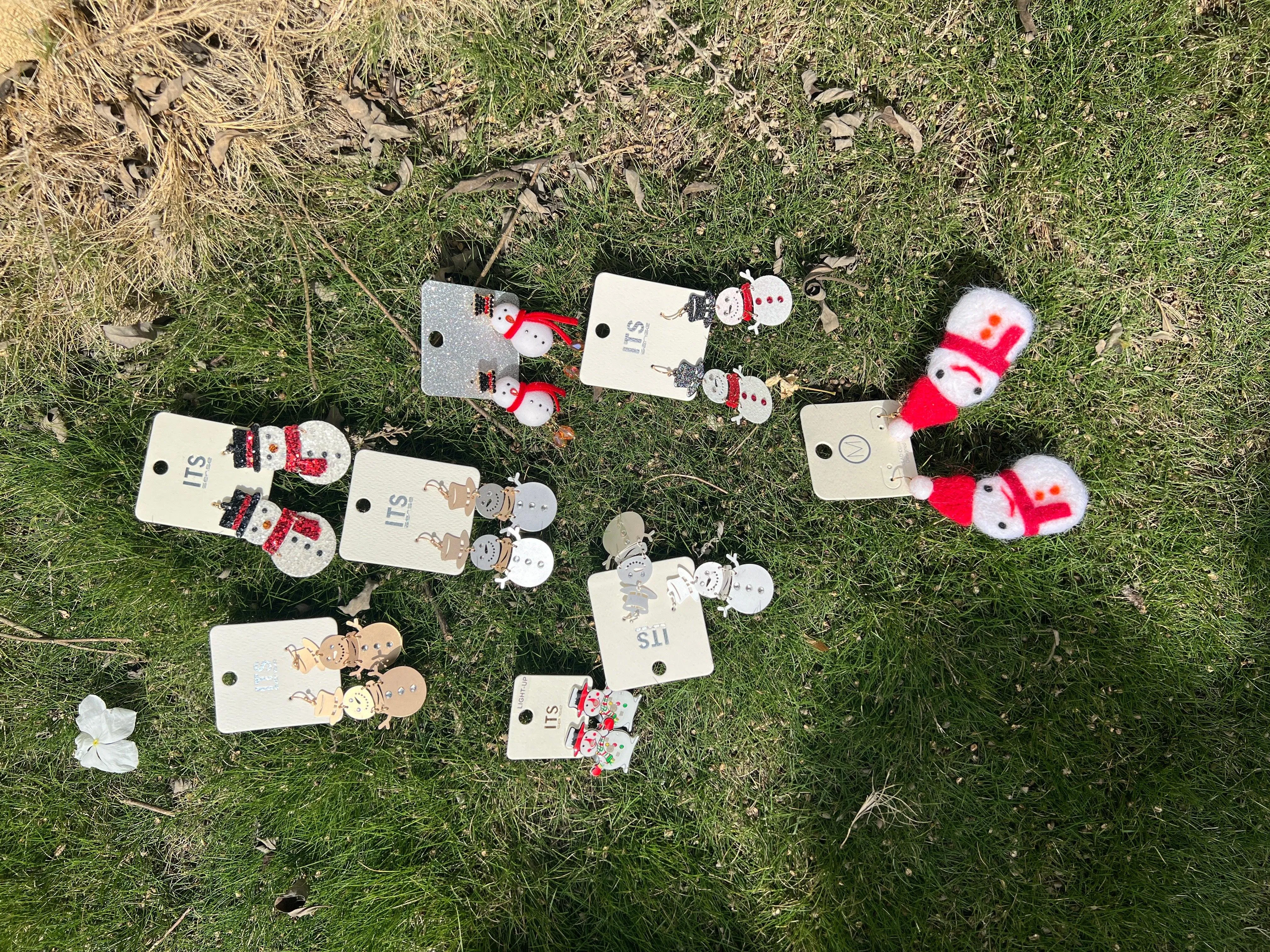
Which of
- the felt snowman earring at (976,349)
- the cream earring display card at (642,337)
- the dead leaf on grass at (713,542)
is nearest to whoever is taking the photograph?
the felt snowman earring at (976,349)

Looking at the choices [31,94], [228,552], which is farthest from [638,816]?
[31,94]

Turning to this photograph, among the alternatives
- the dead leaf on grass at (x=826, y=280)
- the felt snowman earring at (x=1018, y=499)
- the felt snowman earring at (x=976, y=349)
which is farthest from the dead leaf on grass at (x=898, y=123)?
the felt snowman earring at (x=1018, y=499)

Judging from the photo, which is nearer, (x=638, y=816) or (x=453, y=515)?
(x=453, y=515)

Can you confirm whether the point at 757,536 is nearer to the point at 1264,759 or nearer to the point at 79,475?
the point at 1264,759

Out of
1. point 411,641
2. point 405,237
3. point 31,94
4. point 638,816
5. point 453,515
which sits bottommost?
point 638,816

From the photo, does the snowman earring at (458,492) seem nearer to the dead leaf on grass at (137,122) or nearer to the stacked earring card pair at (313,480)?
the stacked earring card pair at (313,480)

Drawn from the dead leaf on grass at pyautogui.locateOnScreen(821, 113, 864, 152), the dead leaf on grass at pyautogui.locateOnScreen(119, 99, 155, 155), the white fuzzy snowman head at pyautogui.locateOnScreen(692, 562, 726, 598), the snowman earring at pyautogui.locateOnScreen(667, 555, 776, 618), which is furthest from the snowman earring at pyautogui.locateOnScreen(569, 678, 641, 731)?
the dead leaf on grass at pyautogui.locateOnScreen(119, 99, 155, 155)
